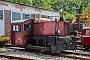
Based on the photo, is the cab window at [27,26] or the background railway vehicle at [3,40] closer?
the cab window at [27,26]

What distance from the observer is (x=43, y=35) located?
12.0m

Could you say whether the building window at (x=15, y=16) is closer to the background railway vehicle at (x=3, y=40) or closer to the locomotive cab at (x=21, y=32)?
the background railway vehicle at (x=3, y=40)

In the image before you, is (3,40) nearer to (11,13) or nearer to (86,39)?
(11,13)

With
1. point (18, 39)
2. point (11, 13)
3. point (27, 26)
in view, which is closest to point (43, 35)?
point (27, 26)

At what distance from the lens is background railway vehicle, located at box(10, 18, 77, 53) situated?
1117 centimetres

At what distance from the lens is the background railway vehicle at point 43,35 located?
11.2 metres

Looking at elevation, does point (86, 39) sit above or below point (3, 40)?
above

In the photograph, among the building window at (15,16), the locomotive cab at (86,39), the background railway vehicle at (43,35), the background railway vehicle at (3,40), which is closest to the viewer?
the background railway vehicle at (43,35)

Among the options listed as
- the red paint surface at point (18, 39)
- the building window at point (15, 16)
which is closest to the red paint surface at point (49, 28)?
the red paint surface at point (18, 39)

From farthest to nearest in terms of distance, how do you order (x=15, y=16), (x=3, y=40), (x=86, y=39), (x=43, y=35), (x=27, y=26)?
1. (x=15, y=16)
2. (x=3, y=40)
3. (x=86, y=39)
4. (x=27, y=26)
5. (x=43, y=35)

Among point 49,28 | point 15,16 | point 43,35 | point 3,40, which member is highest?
point 15,16

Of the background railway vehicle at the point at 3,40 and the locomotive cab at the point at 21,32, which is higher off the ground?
the locomotive cab at the point at 21,32

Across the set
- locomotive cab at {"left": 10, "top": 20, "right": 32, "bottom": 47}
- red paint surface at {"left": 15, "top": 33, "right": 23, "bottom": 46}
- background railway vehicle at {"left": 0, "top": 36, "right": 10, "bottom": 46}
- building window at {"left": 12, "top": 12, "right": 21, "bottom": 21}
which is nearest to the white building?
building window at {"left": 12, "top": 12, "right": 21, "bottom": 21}

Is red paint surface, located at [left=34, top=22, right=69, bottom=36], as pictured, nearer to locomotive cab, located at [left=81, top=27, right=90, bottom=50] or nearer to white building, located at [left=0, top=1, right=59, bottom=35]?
locomotive cab, located at [left=81, top=27, right=90, bottom=50]
